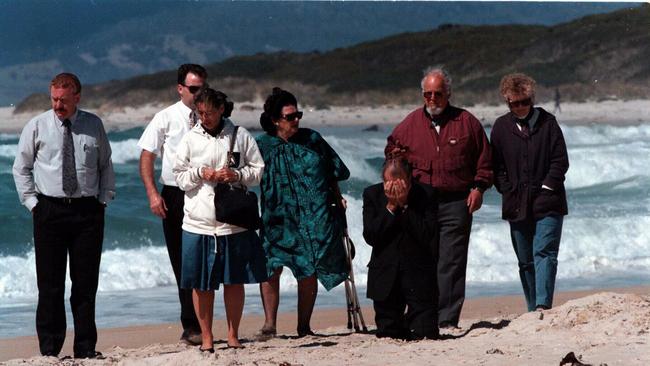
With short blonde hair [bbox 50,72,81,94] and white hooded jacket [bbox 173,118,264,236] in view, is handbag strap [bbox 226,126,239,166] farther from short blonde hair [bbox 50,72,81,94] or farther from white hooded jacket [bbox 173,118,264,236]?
short blonde hair [bbox 50,72,81,94]

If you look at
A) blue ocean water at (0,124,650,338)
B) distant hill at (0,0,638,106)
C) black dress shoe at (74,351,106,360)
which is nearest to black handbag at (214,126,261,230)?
black dress shoe at (74,351,106,360)

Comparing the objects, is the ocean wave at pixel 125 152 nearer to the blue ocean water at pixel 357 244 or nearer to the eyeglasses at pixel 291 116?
the blue ocean water at pixel 357 244

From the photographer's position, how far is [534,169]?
6707 millimetres

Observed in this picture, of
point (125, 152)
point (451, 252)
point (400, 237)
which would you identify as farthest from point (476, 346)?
point (125, 152)

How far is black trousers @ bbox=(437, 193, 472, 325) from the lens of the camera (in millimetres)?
6570

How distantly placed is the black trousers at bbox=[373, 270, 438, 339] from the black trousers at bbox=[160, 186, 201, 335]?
92 centimetres

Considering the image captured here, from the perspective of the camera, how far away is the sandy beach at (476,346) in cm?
560

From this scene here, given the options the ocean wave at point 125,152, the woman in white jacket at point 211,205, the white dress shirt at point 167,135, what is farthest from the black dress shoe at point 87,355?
the ocean wave at point 125,152

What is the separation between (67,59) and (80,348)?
1921 centimetres

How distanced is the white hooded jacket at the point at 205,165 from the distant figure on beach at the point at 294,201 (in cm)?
57

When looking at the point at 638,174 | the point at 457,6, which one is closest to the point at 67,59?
the point at 457,6

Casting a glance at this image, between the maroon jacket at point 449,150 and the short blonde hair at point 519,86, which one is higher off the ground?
the short blonde hair at point 519,86

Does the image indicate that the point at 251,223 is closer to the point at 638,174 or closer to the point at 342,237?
the point at 342,237

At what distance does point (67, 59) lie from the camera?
2477 centimetres
